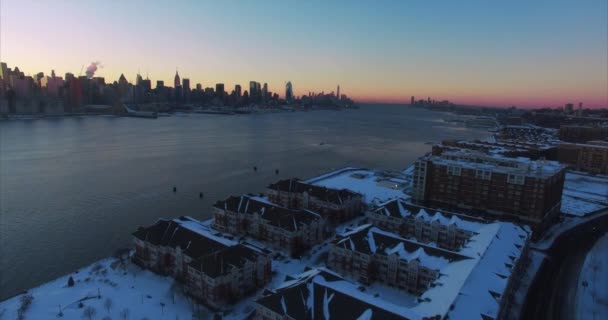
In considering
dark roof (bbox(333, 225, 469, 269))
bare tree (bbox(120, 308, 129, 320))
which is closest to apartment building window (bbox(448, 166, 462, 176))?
dark roof (bbox(333, 225, 469, 269))

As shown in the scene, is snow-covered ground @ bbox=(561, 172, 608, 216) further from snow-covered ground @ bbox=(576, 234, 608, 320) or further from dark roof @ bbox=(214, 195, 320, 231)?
dark roof @ bbox=(214, 195, 320, 231)

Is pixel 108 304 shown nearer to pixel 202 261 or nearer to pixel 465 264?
pixel 202 261

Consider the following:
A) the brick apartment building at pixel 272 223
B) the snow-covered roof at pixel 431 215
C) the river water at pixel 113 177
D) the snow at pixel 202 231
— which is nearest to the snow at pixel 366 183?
the river water at pixel 113 177

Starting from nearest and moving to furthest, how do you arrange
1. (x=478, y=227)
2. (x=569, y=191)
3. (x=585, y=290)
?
(x=585, y=290) < (x=478, y=227) < (x=569, y=191)

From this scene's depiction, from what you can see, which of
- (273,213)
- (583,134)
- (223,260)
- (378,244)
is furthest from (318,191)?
(583,134)

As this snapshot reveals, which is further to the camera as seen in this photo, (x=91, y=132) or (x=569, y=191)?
(x=91, y=132)

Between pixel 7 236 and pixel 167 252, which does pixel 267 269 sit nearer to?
pixel 167 252

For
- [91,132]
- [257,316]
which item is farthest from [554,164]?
[91,132]
